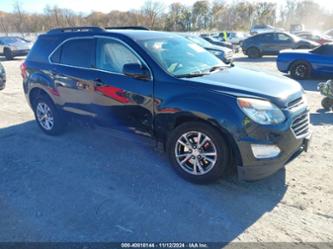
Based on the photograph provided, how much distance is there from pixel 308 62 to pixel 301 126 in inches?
310

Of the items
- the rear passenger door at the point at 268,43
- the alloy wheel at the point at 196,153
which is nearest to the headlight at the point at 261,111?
the alloy wheel at the point at 196,153

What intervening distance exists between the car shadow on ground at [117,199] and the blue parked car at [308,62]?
768 centimetres

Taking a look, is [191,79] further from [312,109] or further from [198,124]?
[312,109]

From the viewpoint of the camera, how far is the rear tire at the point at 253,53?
58.5 ft

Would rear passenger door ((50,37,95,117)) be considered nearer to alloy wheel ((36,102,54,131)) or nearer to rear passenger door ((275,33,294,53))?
alloy wheel ((36,102,54,131))

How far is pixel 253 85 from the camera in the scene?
3424mm

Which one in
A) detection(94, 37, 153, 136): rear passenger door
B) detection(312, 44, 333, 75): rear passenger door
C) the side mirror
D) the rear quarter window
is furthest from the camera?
detection(312, 44, 333, 75): rear passenger door

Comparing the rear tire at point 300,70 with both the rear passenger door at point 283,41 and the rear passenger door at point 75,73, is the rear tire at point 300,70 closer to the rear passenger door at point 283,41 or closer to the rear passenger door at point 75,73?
the rear passenger door at point 283,41

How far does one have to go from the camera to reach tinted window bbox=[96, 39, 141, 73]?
3.92 m

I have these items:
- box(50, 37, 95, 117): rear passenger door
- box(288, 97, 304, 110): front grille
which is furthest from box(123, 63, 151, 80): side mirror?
box(288, 97, 304, 110): front grille

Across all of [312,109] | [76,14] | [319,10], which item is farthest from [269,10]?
[312,109]

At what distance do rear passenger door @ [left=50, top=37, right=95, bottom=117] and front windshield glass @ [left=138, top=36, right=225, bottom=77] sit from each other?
3.21ft

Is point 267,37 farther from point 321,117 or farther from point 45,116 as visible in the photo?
point 45,116

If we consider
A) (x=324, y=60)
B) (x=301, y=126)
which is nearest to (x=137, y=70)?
(x=301, y=126)
